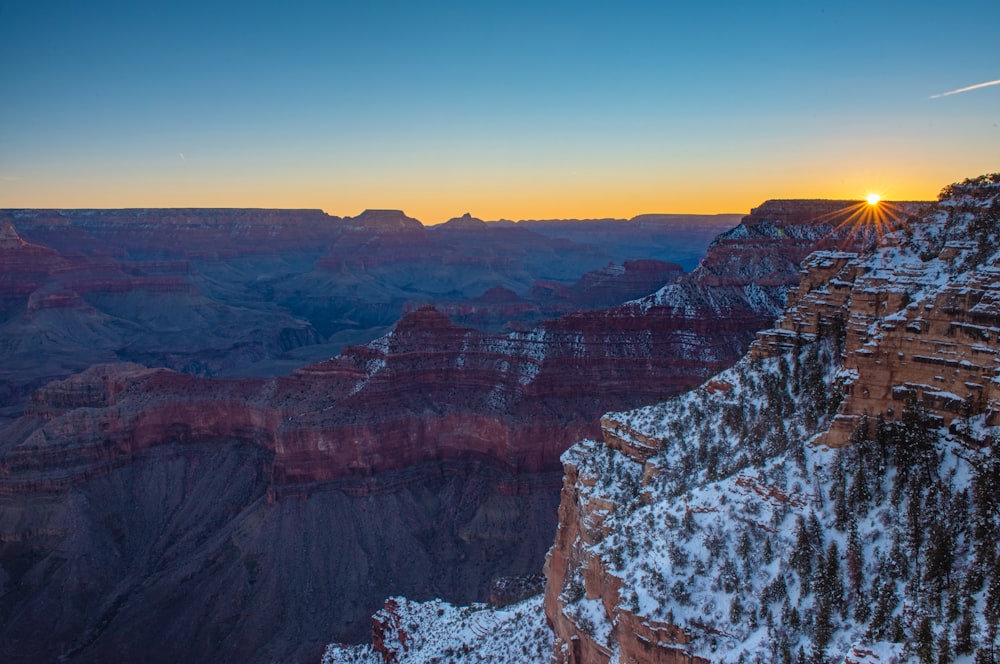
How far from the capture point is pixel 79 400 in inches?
3009

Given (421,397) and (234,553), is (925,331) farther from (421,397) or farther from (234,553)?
(234,553)

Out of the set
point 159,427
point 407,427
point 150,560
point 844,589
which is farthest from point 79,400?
point 844,589

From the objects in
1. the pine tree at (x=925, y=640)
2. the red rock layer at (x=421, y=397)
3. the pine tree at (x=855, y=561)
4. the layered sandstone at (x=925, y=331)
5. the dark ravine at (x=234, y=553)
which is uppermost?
the layered sandstone at (x=925, y=331)

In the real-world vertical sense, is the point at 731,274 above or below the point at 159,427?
above

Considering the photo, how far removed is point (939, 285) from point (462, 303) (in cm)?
14393

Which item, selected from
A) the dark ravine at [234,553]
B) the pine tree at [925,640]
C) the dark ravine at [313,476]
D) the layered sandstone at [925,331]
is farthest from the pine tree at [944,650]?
the dark ravine at [313,476]

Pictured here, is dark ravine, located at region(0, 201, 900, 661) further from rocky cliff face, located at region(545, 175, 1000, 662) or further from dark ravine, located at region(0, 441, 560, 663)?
rocky cliff face, located at region(545, 175, 1000, 662)

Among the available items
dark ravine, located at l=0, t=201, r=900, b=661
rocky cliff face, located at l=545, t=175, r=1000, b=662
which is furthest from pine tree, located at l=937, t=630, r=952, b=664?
dark ravine, located at l=0, t=201, r=900, b=661

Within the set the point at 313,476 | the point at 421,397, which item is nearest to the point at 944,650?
the point at 313,476

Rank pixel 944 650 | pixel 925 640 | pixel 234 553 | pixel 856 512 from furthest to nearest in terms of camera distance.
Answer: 1. pixel 234 553
2. pixel 856 512
3. pixel 925 640
4. pixel 944 650

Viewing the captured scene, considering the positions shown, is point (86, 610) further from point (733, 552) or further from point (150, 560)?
point (733, 552)

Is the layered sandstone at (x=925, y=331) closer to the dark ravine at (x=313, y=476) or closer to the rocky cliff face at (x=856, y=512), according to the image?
the rocky cliff face at (x=856, y=512)

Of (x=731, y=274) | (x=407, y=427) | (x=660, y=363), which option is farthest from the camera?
(x=731, y=274)

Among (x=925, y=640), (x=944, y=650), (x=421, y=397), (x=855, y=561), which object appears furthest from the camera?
(x=421, y=397)
